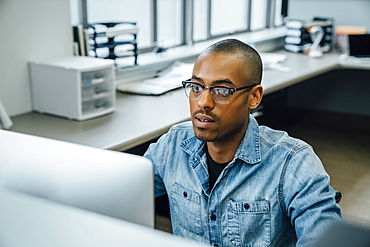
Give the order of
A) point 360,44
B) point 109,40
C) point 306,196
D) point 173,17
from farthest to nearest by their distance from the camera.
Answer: point 360,44 < point 173,17 < point 109,40 < point 306,196

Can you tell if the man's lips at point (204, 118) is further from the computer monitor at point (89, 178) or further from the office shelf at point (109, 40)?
the office shelf at point (109, 40)

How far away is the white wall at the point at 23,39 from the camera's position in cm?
210

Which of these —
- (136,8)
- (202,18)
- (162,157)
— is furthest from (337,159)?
(162,157)

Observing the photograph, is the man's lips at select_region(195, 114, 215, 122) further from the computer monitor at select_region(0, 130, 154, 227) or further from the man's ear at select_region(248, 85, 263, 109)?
the computer monitor at select_region(0, 130, 154, 227)

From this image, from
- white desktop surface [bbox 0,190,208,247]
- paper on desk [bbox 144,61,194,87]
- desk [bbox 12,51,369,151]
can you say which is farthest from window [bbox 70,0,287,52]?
white desktop surface [bbox 0,190,208,247]

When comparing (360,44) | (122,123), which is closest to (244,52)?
(122,123)

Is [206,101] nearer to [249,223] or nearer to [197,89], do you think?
[197,89]

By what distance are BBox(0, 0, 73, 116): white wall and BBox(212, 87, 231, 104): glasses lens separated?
119cm

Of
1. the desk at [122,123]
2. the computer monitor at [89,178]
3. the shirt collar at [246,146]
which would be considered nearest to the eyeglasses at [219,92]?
the shirt collar at [246,146]

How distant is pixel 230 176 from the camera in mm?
→ 1295

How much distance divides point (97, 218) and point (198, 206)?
712 mm

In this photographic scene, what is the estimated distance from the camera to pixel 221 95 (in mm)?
1261

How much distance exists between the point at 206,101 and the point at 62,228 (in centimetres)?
66

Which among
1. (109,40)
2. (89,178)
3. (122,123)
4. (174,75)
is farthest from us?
(174,75)
